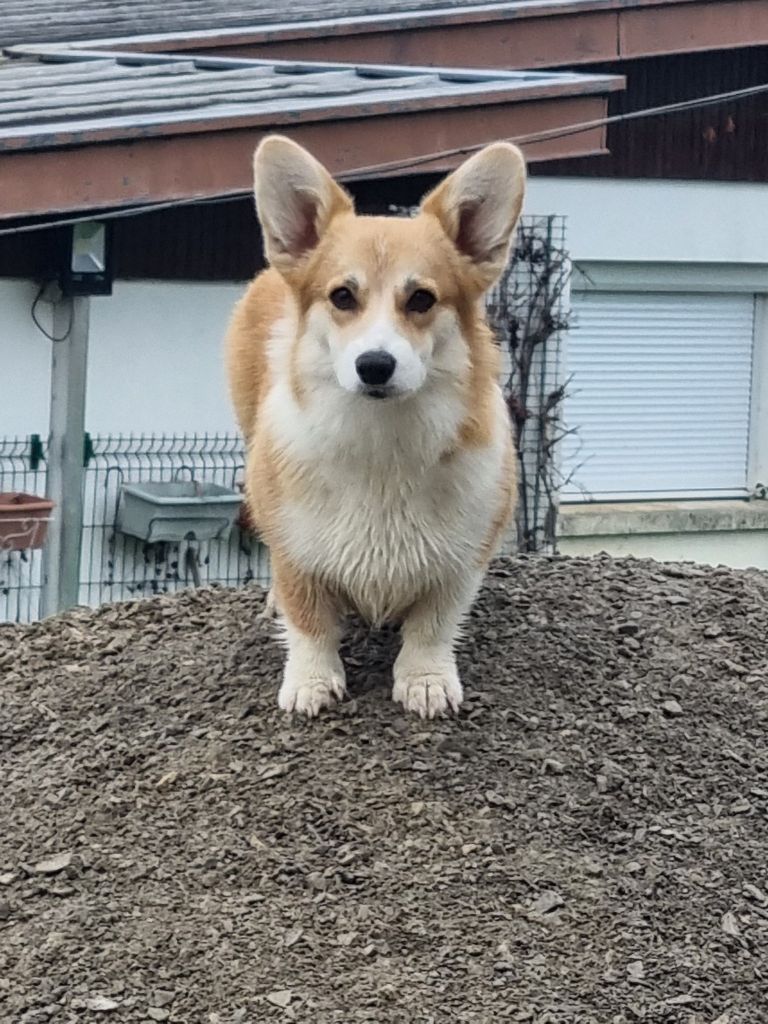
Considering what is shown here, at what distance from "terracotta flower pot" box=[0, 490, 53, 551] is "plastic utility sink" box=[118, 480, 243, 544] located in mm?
1143

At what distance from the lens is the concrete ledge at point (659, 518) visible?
14719mm

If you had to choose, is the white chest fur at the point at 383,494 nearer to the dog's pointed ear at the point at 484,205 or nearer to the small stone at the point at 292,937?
the dog's pointed ear at the point at 484,205

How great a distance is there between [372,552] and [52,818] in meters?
1.23

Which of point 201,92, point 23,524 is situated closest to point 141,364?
point 23,524

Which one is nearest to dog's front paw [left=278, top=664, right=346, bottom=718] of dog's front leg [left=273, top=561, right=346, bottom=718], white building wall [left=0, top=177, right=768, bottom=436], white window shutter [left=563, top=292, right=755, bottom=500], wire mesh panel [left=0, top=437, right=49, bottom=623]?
dog's front leg [left=273, top=561, right=346, bottom=718]

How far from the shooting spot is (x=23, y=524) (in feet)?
34.3

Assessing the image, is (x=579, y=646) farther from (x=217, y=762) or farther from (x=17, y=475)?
(x=17, y=475)

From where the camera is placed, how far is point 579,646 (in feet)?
19.9

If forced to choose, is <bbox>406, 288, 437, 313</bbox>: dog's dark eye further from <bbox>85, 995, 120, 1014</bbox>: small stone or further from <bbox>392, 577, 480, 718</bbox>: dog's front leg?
<bbox>85, 995, 120, 1014</bbox>: small stone

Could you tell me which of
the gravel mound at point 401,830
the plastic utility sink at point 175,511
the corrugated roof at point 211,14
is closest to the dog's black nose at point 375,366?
the gravel mound at point 401,830

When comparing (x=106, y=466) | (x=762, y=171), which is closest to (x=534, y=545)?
(x=106, y=466)

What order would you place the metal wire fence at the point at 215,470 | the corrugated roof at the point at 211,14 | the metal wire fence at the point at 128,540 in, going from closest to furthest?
the metal wire fence at the point at 128,540 < the metal wire fence at the point at 215,470 < the corrugated roof at the point at 211,14

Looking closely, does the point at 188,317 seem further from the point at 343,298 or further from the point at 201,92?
the point at 343,298

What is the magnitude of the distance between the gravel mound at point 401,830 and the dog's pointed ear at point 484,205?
1.36m
